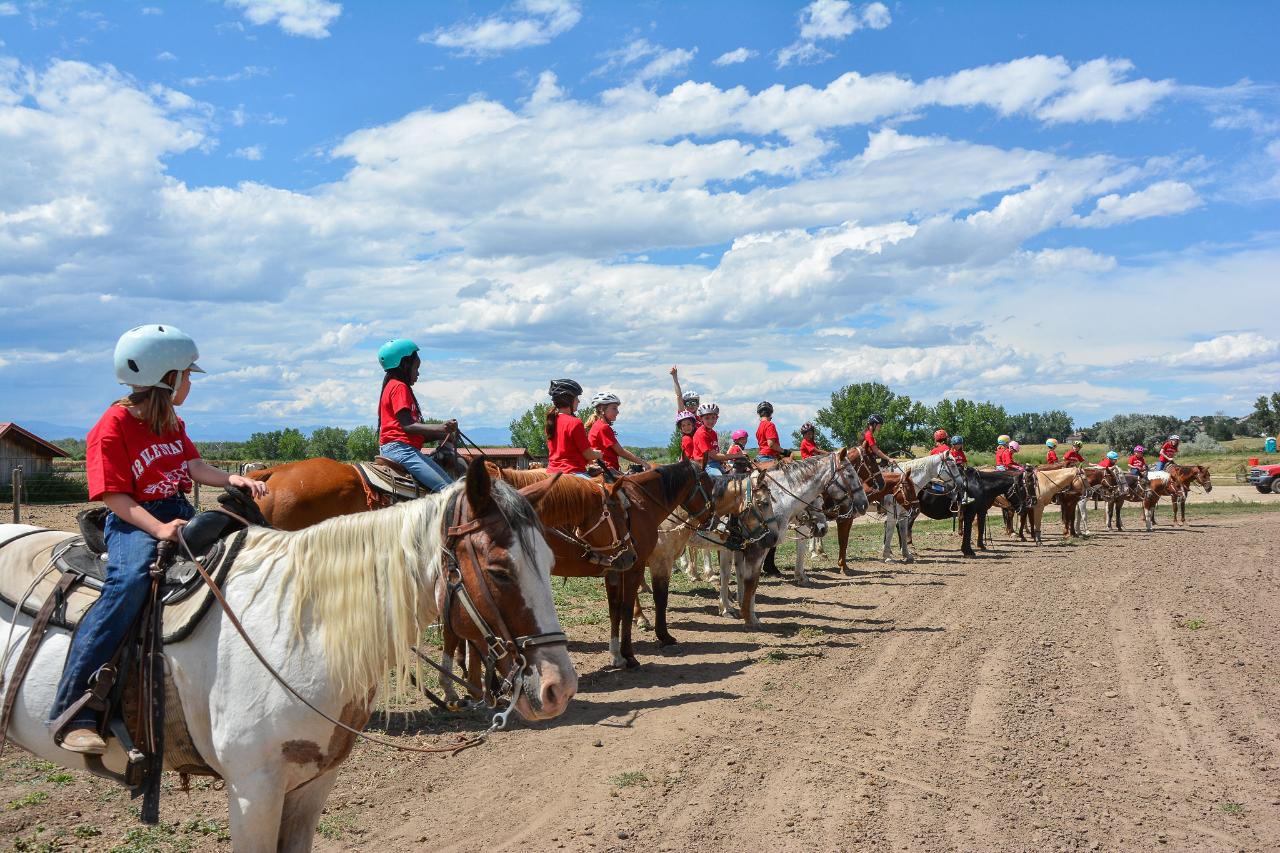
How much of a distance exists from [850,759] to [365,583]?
14.8 ft

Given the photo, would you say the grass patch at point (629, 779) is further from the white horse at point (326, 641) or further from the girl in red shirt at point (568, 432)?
the girl in red shirt at point (568, 432)

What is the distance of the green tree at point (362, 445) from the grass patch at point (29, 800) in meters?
50.4

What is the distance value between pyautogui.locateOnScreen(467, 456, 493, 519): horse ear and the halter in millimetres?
39

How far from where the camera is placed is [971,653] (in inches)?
382

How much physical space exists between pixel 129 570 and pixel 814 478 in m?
11.7

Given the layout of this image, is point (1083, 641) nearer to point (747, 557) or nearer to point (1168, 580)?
point (747, 557)

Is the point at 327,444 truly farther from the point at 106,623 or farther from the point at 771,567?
the point at 106,623

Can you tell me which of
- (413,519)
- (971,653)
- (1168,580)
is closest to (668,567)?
(971,653)

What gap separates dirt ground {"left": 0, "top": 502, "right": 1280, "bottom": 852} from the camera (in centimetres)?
517

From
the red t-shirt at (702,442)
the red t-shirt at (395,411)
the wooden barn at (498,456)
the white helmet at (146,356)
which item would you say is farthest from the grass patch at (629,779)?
the red t-shirt at (702,442)

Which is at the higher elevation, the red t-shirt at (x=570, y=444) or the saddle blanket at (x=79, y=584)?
the red t-shirt at (x=570, y=444)

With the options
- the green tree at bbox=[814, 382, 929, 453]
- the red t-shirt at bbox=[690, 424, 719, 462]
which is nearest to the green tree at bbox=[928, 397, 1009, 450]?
the green tree at bbox=[814, 382, 929, 453]

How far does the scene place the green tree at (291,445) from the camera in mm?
70312

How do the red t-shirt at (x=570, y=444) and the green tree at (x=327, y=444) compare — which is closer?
the red t-shirt at (x=570, y=444)
